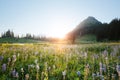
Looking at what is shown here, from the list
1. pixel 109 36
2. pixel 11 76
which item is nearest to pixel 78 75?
pixel 11 76

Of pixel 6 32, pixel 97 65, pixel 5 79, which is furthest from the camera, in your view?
pixel 6 32

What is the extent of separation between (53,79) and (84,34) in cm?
13404

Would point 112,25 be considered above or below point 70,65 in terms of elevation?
above

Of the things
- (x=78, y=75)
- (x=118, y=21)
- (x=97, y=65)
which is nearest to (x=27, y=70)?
(x=78, y=75)

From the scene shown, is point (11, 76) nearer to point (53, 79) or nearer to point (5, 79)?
point (5, 79)

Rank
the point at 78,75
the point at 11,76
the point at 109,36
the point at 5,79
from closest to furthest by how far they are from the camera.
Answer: the point at 5,79, the point at 11,76, the point at 78,75, the point at 109,36

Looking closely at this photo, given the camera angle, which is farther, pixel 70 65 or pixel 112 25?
pixel 112 25

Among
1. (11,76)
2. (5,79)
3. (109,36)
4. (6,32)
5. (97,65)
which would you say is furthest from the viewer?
(6,32)

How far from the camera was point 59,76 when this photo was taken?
6875 mm

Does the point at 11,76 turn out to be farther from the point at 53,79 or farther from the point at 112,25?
the point at 112,25

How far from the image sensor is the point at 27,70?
7262mm

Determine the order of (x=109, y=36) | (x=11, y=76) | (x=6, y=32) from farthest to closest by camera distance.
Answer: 1. (x=6, y=32)
2. (x=109, y=36)
3. (x=11, y=76)

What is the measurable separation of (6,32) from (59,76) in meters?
131

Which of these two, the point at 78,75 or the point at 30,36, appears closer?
the point at 78,75
